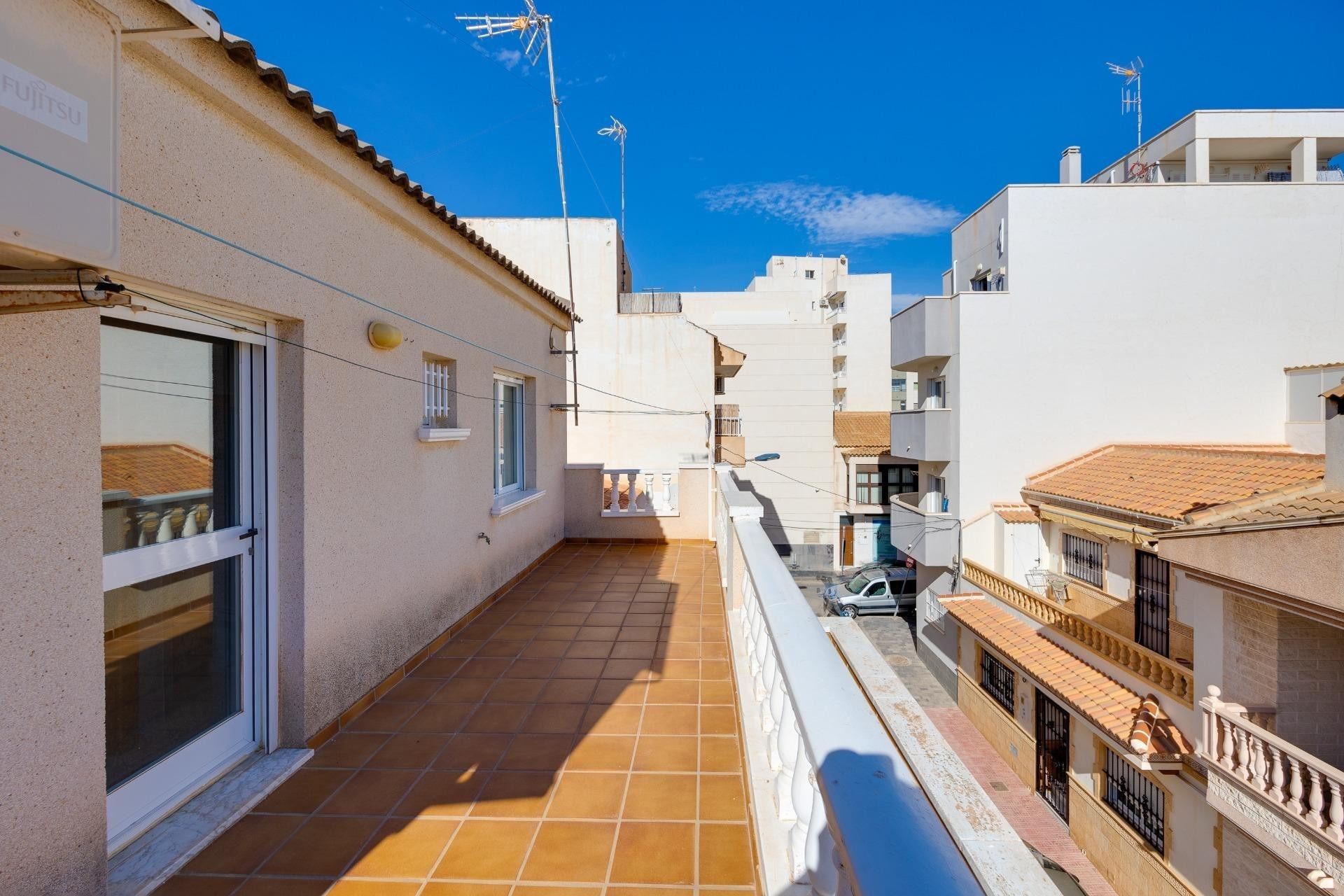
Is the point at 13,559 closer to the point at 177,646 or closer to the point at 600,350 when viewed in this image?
the point at 177,646

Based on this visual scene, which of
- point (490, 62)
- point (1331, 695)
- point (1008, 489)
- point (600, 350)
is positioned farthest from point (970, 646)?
point (490, 62)

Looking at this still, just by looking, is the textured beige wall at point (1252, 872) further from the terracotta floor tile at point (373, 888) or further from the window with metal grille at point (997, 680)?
the terracotta floor tile at point (373, 888)

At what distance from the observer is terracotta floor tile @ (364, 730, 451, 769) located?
3.01m

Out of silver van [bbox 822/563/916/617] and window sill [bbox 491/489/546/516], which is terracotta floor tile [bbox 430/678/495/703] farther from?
silver van [bbox 822/563/916/617]

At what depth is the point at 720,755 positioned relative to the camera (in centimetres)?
307

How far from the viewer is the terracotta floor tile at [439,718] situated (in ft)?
11.0

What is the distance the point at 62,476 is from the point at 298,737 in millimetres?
1710

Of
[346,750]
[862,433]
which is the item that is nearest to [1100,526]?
[346,750]

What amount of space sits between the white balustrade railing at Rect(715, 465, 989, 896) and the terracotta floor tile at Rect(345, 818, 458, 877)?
3.83 feet

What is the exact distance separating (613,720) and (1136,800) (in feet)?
34.6

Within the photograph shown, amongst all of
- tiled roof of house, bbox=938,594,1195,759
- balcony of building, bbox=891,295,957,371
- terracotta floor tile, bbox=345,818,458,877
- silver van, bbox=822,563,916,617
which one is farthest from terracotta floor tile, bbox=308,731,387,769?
silver van, bbox=822,563,916,617

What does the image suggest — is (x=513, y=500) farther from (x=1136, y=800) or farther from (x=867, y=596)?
(x=867, y=596)

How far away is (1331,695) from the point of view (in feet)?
24.7

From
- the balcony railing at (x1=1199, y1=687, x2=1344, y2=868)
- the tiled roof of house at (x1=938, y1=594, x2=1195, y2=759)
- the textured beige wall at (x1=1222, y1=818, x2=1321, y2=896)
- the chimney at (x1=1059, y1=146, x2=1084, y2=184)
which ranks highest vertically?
the chimney at (x1=1059, y1=146, x2=1084, y2=184)
